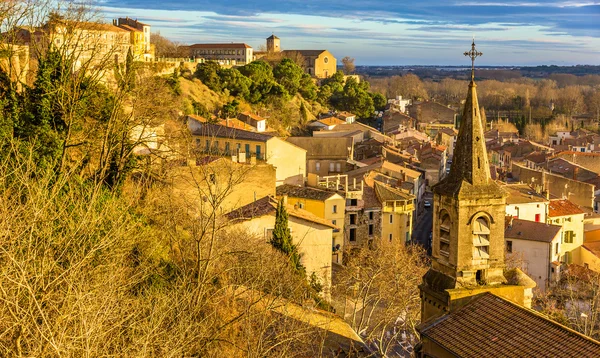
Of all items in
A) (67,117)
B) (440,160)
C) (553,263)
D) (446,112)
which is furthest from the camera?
(446,112)

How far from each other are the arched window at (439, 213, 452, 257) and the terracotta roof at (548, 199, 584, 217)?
31883mm

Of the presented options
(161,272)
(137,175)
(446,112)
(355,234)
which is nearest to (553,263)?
(355,234)

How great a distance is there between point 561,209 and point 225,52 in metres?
68.3

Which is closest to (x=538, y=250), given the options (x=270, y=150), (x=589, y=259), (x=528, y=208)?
(x=589, y=259)

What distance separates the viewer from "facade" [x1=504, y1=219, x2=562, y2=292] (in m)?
38.6

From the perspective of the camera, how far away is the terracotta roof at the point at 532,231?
38906 millimetres

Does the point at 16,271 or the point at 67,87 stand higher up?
the point at 67,87

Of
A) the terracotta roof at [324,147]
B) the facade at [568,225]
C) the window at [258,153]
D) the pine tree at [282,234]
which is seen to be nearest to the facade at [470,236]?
the pine tree at [282,234]

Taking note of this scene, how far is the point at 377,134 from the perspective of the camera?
75.6m

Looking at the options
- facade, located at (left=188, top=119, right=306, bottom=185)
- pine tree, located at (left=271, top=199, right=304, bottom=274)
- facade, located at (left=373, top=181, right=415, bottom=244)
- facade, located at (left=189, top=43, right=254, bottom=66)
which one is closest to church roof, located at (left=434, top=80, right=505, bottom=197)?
pine tree, located at (left=271, top=199, right=304, bottom=274)

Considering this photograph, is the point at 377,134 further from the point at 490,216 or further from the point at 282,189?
the point at 490,216

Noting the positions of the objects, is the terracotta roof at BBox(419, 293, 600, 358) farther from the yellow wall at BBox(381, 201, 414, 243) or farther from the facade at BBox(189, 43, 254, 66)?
the facade at BBox(189, 43, 254, 66)

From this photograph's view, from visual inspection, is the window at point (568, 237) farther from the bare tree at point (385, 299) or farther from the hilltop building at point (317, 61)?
the hilltop building at point (317, 61)

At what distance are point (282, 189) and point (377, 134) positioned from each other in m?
37.3
